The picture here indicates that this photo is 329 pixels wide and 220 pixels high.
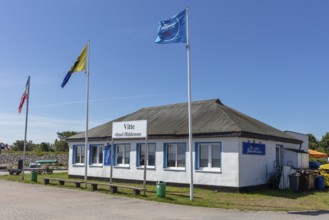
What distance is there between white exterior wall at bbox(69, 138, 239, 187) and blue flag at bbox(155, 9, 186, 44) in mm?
6029

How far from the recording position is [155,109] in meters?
27.2

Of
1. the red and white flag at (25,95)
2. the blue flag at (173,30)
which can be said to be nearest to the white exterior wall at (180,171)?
the red and white flag at (25,95)

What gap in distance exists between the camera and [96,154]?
1008 inches

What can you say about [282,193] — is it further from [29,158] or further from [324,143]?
[324,143]

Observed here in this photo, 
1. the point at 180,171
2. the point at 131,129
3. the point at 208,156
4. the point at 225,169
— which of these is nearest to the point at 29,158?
the point at 180,171

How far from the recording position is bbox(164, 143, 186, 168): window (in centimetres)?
2103

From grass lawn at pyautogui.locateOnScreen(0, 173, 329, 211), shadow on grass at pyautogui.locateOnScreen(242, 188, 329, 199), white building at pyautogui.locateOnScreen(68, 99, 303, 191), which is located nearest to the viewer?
grass lawn at pyautogui.locateOnScreen(0, 173, 329, 211)

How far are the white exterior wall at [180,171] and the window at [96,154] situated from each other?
365 millimetres

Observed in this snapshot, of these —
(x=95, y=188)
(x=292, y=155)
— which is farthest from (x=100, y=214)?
(x=292, y=155)

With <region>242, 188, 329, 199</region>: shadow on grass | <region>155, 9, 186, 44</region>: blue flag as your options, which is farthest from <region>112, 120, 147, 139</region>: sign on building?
<region>242, 188, 329, 199</region>: shadow on grass

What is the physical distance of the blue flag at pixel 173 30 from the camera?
15.7 metres

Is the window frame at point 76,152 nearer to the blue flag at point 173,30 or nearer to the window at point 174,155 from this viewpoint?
the window at point 174,155

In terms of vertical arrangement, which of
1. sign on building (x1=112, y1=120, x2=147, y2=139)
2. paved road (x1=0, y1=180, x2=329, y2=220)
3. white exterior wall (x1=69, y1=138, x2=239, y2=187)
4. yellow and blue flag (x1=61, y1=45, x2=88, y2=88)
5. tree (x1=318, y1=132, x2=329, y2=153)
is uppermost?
yellow and blue flag (x1=61, y1=45, x2=88, y2=88)

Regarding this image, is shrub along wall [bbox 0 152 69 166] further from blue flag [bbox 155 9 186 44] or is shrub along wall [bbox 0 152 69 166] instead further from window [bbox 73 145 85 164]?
blue flag [bbox 155 9 186 44]
